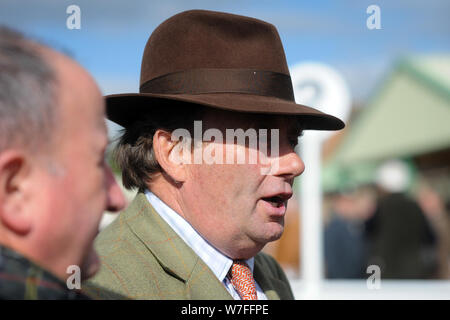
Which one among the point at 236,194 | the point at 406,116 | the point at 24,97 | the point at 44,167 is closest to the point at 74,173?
the point at 44,167

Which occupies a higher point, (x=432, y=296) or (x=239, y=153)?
(x=239, y=153)

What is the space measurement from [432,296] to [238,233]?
2293mm

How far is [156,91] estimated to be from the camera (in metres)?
2.13

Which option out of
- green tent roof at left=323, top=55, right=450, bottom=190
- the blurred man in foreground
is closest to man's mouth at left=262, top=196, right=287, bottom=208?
the blurred man in foreground

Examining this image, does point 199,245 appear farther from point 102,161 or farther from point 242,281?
point 102,161

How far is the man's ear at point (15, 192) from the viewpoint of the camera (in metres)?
1.05

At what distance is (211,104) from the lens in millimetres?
1944

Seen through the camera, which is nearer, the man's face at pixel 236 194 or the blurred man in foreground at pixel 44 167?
the blurred man in foreground at pixel 44 167

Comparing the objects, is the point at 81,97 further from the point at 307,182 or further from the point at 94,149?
the point at 307,182

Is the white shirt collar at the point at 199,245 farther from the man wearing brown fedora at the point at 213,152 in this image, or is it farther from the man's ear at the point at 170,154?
the man's ear at the point at 170,154

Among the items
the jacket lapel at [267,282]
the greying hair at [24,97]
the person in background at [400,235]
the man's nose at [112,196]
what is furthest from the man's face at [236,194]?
the person in background at [400,235]

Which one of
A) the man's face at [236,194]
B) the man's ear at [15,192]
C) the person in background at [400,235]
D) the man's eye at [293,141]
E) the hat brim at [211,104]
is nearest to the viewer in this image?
the man's ear at [15,192]
